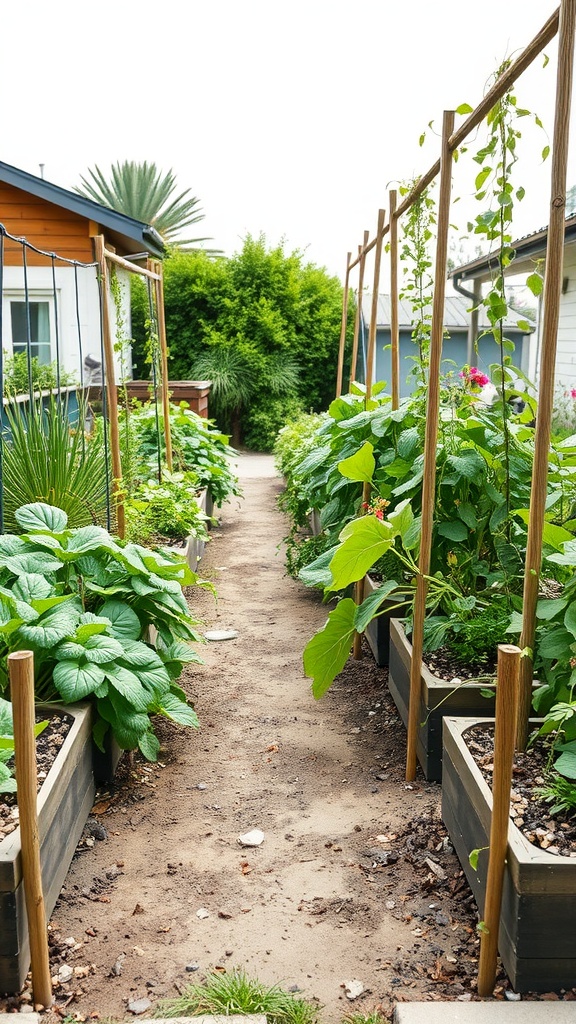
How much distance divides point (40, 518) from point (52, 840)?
1.38 meters

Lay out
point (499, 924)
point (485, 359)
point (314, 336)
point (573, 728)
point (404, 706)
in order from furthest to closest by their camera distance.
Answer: point (485, 359) < point (314, 336) < point (404, 706) < point (573, 728) < point (499, 924)

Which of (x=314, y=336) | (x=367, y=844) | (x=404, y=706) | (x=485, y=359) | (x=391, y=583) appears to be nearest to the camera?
(x=367, y=844)

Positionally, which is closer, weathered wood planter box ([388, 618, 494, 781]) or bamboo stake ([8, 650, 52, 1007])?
bamboo stake ([8, 650, 52, 1007])

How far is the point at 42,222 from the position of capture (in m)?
10.6

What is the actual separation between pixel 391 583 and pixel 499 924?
53.8 inches

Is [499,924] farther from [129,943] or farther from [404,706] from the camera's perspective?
[404,706]

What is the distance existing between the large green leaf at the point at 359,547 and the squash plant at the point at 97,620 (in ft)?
2.16

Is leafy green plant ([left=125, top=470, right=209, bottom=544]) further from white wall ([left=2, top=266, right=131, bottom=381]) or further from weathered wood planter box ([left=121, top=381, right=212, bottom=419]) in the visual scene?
white wall ([left=2, top=266, right=131, bottom=381])

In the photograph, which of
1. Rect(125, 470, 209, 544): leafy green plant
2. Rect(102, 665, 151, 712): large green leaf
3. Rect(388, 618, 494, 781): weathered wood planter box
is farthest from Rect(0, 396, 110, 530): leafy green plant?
Rect(388, 618, 494, 781): weathered wood planter box

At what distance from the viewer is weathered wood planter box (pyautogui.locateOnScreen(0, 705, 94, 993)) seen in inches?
72.6

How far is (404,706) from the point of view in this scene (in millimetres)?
3326

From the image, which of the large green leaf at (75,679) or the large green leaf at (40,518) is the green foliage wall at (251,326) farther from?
the large green leaf at (75,679)

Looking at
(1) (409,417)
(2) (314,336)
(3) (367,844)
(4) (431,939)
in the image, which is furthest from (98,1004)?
(2) (314,336)

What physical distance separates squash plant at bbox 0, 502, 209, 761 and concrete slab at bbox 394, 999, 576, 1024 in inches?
47.5
